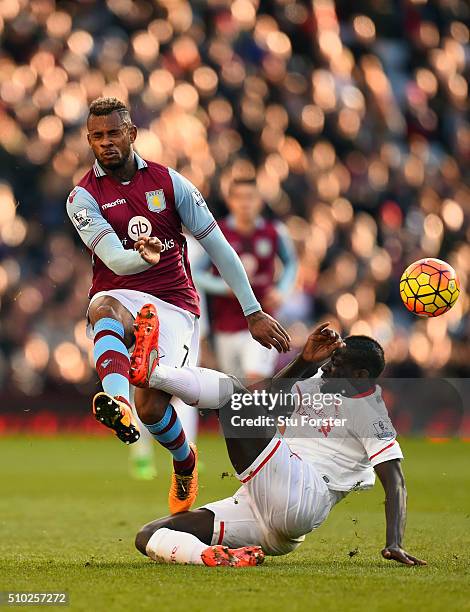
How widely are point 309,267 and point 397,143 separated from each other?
2.91 metres

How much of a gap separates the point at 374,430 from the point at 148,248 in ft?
4.39

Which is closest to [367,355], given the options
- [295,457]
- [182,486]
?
[295,457]

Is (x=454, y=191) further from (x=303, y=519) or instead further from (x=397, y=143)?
(x=303, y=519)

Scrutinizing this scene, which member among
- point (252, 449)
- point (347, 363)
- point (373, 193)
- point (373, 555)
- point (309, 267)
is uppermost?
point (373, 193)

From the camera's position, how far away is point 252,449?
5.40 m

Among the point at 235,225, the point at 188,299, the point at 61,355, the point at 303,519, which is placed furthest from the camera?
the point at 61,355

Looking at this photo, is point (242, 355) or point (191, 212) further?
point (242, 355)

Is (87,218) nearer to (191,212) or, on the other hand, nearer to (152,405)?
(191,212)

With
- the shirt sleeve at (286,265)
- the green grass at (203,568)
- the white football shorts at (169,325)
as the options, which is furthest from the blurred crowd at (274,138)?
the white football shorts at (169,325)

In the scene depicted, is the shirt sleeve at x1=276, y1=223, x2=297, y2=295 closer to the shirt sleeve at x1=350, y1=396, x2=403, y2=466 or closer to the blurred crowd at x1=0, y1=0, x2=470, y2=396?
the blurred crowd at x1=0, y1=0, x2=470, y2=396

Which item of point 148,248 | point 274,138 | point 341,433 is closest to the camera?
point 341,433

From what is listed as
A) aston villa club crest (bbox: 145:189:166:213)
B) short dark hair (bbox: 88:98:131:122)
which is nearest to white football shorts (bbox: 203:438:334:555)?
aston villa club crest (bbox: 145:189:166:213)

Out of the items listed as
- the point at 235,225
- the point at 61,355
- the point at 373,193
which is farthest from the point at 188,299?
the point at 373,193

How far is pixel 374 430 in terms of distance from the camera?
5.45 m
